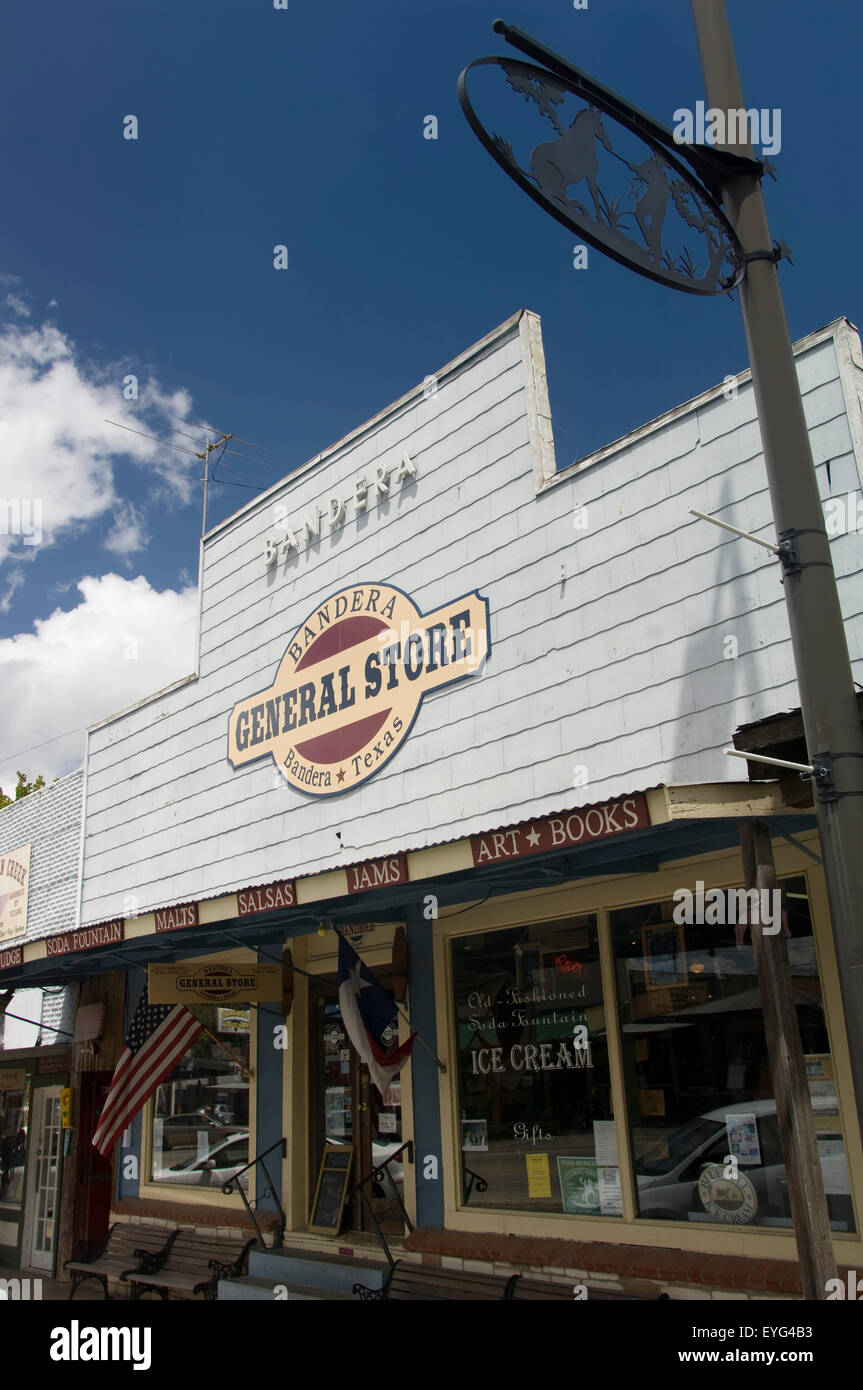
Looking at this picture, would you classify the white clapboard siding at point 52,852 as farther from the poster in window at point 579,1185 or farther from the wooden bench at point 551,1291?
the wooden bench at point 551,1291

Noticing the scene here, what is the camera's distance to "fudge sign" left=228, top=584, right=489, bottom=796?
30.5 ft

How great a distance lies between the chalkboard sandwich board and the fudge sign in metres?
3.17

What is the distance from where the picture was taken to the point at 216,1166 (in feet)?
36.1

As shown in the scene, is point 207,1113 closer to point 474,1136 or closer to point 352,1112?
Answer: point 352,1112

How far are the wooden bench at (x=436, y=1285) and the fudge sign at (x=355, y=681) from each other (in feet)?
12.9

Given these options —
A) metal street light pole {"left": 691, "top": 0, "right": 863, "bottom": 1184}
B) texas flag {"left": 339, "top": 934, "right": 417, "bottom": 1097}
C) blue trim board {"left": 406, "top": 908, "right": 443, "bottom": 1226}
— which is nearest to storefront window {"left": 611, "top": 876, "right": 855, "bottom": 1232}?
texas flag {"left": 339, "top": 934, "right": 417, "bottom": 1097}

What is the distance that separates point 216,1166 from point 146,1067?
198 centimetres

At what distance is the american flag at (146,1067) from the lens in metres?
9.64

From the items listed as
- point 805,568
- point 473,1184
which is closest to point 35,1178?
point 473,1184

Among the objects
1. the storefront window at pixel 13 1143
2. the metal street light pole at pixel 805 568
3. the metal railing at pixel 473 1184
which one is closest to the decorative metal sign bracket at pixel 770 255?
the metal street light pole at pixel 805 568

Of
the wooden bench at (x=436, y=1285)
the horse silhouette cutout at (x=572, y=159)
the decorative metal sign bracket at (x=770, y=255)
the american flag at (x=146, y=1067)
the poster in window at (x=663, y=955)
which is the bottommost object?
the wooden bench at (x=436, y=1285)

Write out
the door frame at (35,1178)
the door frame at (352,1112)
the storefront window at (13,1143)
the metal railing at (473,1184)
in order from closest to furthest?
the metal railing at (473,1184)
the door frame at (352,1112)
the door frame at (35,1178)
the storefront window at (13,1143)

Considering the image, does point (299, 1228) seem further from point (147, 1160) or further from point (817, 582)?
point (817, 582)
